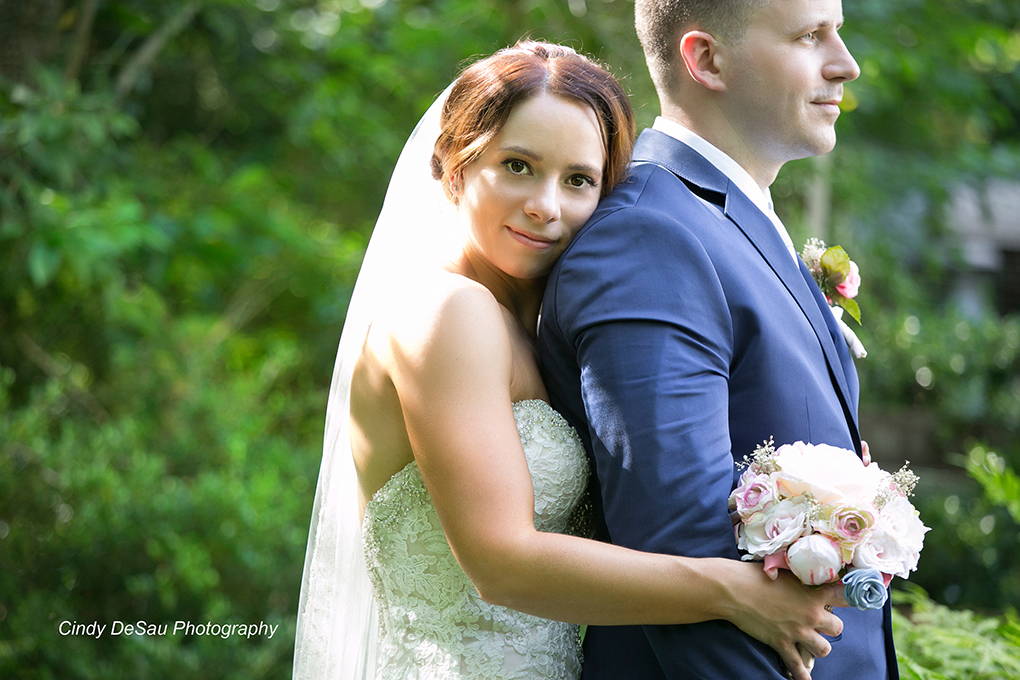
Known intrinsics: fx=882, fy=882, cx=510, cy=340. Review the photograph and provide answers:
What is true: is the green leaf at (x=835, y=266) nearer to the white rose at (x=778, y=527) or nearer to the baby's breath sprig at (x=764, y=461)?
the baby's breath sprig at (x=764, y=461)

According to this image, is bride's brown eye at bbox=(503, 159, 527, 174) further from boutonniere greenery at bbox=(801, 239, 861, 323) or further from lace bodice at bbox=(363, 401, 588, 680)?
boutonniere greenery at bbox=(801, 239, 861, 323)

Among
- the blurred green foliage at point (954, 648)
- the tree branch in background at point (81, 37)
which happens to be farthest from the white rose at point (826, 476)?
the tree branch in background at point (81, 37)

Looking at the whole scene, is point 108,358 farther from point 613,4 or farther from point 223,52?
point 613,4

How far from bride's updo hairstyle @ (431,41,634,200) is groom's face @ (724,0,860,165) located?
29 cm

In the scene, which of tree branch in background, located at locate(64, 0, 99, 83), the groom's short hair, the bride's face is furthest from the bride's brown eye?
tree branch in background, located at locate(64, 0, 99, 83)

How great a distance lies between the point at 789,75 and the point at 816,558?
117cm

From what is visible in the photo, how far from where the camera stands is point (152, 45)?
5.21 m

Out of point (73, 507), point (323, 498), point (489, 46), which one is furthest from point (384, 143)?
point (323, 498)

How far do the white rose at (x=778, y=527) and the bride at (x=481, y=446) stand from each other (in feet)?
0.25

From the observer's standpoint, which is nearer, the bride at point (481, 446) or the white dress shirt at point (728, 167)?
the bride at point (481, 446)

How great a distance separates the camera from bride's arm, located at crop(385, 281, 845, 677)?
5.47ft

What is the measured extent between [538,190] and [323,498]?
117 centimetres

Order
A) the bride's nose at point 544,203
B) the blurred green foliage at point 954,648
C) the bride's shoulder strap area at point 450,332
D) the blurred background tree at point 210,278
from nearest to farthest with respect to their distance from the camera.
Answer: the bride's shoulder strap area at point 450,332
the bride's nose at point 544,203
the blurred green foliage at point 954,648
the blurred background tree at point 210,278

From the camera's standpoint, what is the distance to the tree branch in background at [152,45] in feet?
16.6
